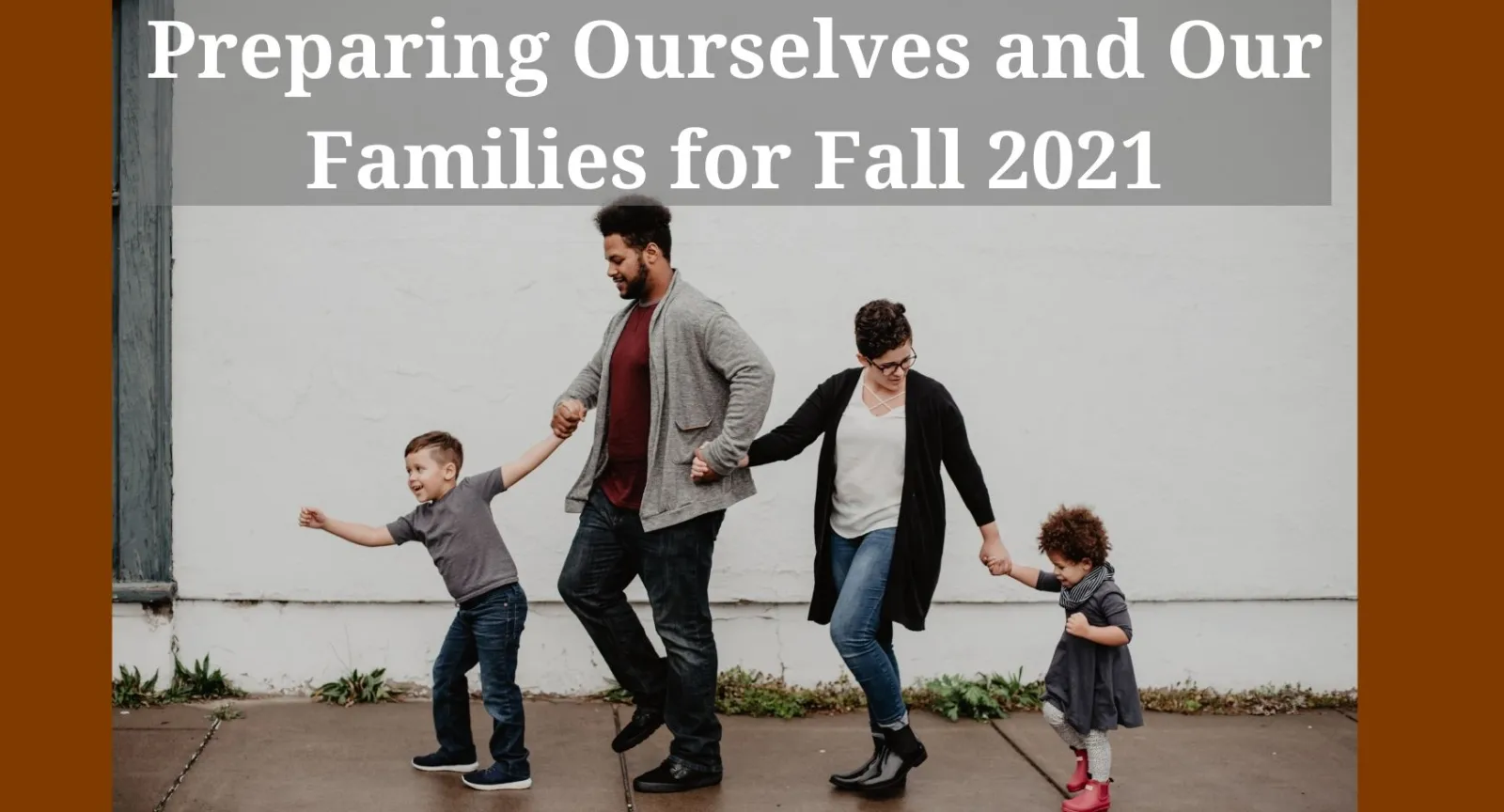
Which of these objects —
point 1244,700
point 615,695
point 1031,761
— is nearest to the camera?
point 1031,761

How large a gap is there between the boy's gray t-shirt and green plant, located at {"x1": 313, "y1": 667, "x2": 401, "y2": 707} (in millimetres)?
1404

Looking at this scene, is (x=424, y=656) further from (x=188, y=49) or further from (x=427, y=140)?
(x=188, y=49)

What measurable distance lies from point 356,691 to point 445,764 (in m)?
1.10

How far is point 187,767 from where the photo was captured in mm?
5156

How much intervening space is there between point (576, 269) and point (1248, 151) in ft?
9.81

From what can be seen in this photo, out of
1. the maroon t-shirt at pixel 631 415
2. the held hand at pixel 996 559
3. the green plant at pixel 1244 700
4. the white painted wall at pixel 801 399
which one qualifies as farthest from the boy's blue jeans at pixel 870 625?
the green plant at pixel 1244 700

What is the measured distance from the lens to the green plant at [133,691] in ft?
19.4

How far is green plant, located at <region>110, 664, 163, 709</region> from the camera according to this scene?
593cm

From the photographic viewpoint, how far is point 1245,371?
6.36 meters

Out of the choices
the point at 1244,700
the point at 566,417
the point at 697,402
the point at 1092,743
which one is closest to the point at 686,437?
the point at 697,402

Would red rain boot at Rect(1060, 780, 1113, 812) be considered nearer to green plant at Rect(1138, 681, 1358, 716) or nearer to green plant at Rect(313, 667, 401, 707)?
green plant at Rect(1138, 681, 1358, 716)

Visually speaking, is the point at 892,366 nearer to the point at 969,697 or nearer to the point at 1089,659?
the point at 1089,659

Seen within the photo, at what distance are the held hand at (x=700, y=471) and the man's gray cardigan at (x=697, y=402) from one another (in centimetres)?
2

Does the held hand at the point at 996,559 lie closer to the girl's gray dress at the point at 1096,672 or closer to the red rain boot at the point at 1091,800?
the girl's gray dress at the point at 1096,672
